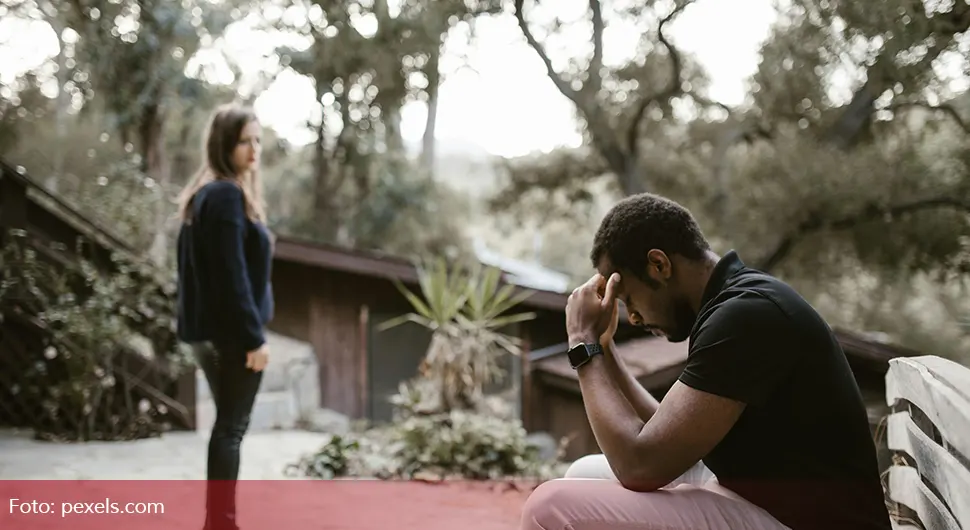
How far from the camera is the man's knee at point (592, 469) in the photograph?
172cm

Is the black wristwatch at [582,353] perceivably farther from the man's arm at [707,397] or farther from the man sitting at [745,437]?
the man's arm at [707,397]

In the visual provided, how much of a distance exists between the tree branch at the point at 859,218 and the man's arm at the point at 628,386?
3.36 m

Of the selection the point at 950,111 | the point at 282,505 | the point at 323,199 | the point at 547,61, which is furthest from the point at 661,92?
the point at 282,505

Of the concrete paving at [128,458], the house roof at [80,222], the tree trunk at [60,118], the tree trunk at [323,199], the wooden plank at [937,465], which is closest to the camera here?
the wooden plank at [937,465]

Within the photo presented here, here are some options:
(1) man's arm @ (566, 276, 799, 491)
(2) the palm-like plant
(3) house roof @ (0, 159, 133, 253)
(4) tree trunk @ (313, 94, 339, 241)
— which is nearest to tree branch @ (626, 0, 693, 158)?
(2) the palm-like plant

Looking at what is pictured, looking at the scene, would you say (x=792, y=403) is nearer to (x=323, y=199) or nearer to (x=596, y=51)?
(x=596, y=51)

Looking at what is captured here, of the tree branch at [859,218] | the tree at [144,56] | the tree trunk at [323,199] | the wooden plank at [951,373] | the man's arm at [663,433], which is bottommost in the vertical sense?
the man's arm at [663,433]

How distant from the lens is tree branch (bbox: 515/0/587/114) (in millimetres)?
6521

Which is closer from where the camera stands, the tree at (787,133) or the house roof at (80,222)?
the tree at (787,133)

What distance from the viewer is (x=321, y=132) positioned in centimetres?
854

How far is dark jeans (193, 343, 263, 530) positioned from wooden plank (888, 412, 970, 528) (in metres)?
1.71

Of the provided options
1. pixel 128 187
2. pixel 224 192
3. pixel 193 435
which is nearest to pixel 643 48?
pixel 128 187

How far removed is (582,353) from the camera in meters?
1.54

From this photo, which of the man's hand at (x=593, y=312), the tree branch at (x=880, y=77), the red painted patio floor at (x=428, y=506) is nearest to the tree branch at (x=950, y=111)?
the tree branch at (x=880, y=77)
